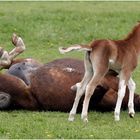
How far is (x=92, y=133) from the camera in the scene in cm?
787

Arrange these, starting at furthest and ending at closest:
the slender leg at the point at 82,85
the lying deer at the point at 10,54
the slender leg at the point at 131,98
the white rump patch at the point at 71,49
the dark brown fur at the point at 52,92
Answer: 1. the lying deer at the point at 10,54
2. the dark brown fur at the point at 52,92
3. the slender leg at the point at 131,98
4. the slender leg at the point at 82,85
5. the white rump patch at the point at 71,49

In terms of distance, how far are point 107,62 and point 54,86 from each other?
129 centimetres

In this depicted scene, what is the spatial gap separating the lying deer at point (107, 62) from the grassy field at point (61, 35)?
0.31 meters

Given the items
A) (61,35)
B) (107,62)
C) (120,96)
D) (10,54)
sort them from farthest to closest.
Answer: (61,35), (10,54), (120,96), (107,62)

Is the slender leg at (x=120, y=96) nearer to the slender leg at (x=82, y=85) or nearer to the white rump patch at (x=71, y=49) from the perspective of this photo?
the slender leg at (x=82, y=85)

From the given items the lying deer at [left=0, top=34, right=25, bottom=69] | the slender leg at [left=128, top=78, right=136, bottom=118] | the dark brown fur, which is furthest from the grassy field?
the lying deer at [left=0, top=34, right=25, bottom=69]

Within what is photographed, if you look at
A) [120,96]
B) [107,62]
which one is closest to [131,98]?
[120,96]

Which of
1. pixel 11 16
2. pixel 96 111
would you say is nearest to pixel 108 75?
pixel 96 111

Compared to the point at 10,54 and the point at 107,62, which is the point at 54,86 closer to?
the point at 10,54

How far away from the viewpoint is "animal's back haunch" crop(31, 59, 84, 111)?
982 centimetres

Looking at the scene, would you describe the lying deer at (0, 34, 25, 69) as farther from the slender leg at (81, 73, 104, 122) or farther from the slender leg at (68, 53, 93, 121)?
the slender leg at (81, 73, 104, 122)

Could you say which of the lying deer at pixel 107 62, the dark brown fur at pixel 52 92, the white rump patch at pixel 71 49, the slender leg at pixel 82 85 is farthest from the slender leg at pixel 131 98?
the white rump patch at pixel 71 49

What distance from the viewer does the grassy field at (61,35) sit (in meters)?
8.04

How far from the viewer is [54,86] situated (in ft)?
32.3
